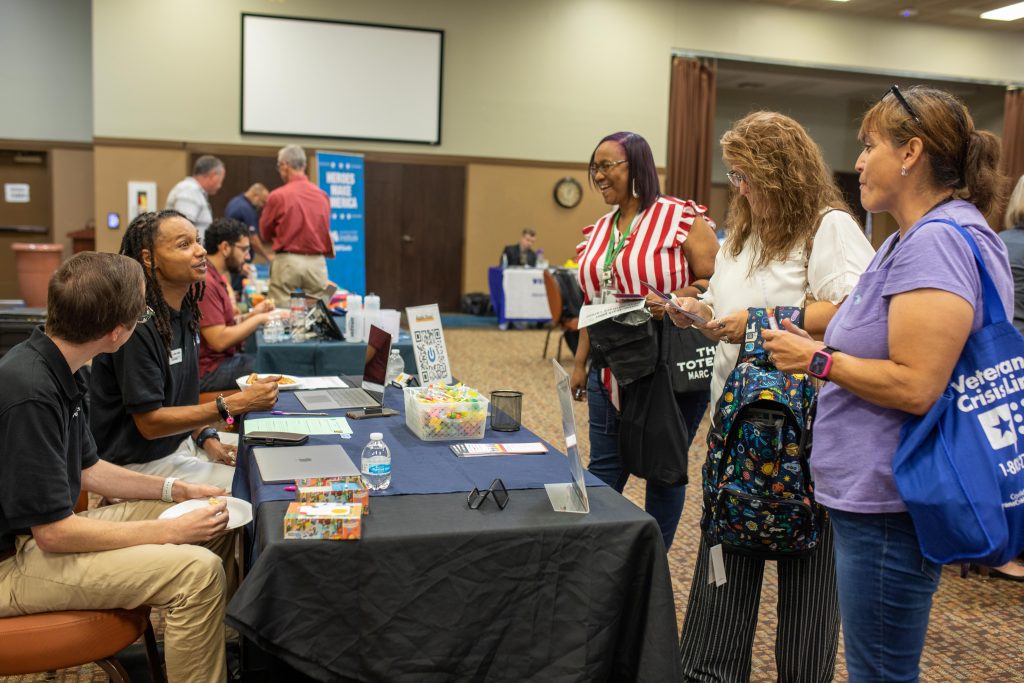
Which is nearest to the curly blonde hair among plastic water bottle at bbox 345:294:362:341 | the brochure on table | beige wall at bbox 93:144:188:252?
the brochure on table

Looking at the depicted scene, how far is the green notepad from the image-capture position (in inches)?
90.1

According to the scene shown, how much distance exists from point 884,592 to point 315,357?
2.94 metres

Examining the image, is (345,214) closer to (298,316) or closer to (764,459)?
(298,316)

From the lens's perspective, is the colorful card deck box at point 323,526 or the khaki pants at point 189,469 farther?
the khaki pants at point 189,469

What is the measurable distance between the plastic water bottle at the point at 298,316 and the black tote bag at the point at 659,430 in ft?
6.88

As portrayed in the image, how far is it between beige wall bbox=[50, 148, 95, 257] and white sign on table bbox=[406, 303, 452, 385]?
33.8 feet

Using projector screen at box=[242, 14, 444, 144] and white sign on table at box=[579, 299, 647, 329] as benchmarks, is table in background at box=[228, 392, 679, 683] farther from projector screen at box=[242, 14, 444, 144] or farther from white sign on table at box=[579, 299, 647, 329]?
projector screen at box=[242, 14, 444, 144]

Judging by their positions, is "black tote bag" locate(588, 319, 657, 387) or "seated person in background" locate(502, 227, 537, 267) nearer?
"black tote bag" locate(588, 319, 657, 387)

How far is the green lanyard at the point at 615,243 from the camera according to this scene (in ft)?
8.75

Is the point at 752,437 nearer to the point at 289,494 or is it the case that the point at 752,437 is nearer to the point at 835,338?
the point at 835,338

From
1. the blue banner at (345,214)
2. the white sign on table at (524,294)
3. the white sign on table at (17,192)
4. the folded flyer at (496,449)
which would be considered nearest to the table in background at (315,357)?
the folded flyer at (496,449)

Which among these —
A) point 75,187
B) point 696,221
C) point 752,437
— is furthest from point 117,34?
point 752,437

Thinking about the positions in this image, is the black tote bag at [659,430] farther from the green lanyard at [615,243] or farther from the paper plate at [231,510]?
the paper plate at [231,510]

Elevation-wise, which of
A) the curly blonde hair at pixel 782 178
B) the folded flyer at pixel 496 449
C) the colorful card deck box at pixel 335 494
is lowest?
the folded flyer at pixel 496 449
